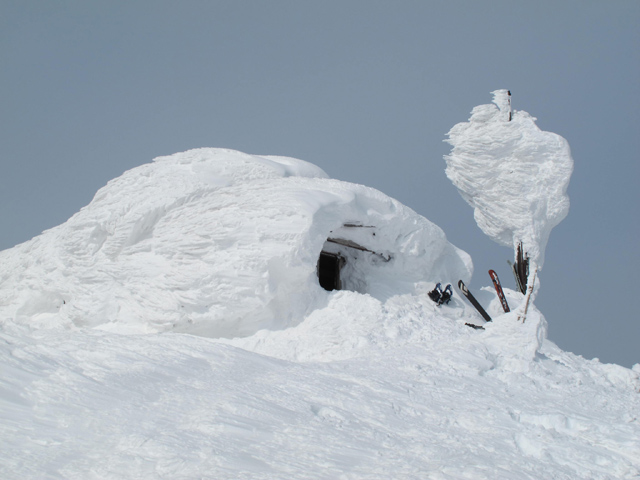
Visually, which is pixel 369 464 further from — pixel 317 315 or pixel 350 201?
pixel 350 201

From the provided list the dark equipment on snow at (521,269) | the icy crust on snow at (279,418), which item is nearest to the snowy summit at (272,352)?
the icy crust on snow at (279,418)

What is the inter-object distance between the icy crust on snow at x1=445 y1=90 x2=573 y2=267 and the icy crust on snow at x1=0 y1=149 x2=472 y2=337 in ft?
4.57

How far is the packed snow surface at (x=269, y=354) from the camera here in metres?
3.26

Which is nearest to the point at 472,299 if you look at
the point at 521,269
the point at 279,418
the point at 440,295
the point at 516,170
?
the point at 440,295

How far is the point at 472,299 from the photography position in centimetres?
1130

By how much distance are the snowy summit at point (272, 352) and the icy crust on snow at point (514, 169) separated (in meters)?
0.13

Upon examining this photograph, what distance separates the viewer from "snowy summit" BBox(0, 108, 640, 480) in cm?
327

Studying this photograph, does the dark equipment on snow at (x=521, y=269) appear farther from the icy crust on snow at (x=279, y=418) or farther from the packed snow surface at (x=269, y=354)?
the icy crust on snow at (x=279, y=418)

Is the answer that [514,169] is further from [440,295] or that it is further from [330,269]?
[330,269]

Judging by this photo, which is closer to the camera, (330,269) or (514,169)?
(514,169)

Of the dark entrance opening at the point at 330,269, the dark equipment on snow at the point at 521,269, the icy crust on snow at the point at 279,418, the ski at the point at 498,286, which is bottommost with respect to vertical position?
the icy crust on snow at the point at 279,418

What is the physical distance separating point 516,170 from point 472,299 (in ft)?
9.20

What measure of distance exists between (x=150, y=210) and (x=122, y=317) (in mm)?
1988

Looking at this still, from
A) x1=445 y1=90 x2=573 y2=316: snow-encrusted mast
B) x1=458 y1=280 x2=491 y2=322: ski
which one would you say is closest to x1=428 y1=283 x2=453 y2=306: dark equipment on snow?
x1=458 y1=280 x2=491 y2=322: ski
